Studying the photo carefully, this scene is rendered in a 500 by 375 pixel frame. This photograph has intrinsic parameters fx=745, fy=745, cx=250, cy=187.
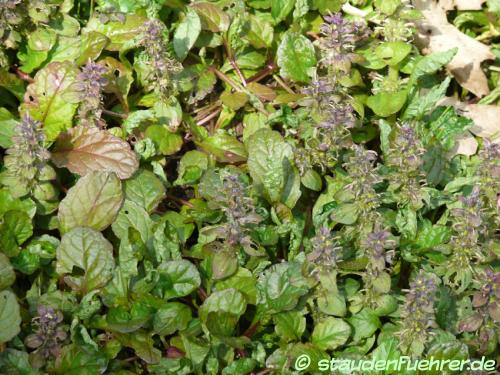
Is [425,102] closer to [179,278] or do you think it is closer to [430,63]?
[430,63]

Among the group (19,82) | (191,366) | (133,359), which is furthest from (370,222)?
(19,82)

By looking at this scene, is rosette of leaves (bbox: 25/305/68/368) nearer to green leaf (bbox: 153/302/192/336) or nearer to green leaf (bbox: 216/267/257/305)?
green leaf (bbox: 153/302/192/336)

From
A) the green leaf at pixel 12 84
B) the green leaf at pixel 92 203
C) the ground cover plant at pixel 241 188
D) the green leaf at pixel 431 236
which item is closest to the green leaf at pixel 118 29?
the ground cover plant at pixel 241 188

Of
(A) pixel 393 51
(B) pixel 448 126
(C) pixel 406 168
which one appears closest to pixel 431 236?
(C) pixel 406 168

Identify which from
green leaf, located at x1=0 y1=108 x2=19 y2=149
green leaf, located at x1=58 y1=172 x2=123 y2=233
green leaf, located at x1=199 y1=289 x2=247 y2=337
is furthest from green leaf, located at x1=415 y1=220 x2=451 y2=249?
green leaf, located at x1=0 y1=108 x2=19 y2=149

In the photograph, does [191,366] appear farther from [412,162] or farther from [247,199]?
[412,162]
